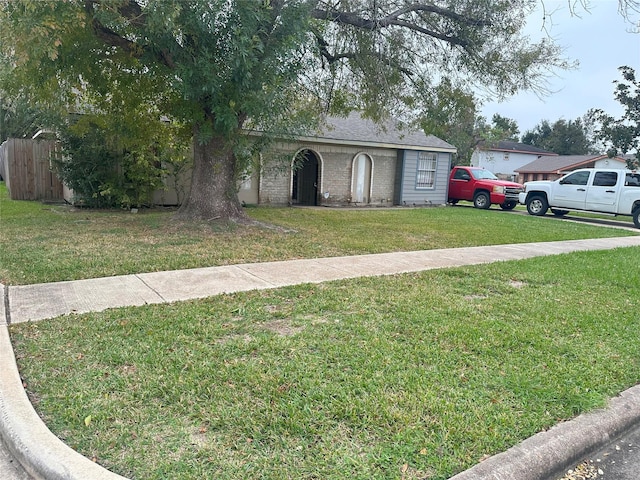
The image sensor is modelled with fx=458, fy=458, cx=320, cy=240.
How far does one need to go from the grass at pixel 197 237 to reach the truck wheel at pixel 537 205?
115 inches

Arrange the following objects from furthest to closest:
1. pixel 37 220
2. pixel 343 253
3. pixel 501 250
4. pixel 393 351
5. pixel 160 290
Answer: pixel 37 220
pixel 501 250
pixel 343 253
pixel 160 290
pixel 393 351

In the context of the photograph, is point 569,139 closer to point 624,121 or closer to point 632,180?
point 624,121

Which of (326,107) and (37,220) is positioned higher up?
(326,107)

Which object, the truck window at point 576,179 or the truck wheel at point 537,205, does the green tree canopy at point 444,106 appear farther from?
the truck wheel at point 537,205

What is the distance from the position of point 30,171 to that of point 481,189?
703 inches

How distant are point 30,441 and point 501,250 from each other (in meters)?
8.89

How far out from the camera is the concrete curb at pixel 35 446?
231 centimetres

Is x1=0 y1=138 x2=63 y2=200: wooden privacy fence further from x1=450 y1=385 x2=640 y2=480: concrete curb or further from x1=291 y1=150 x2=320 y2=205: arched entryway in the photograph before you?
x1=450 y1=385 x2=640 y2=480: concrete curb

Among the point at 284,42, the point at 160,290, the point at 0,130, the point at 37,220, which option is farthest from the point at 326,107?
the point at 0,130

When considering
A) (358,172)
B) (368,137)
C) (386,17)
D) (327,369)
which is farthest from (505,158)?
(327,369)

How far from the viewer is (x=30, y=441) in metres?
2.51

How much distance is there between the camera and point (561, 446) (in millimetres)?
2760

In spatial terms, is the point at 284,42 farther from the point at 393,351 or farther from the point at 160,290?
the point at 393,351

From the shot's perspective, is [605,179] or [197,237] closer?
[197,237]
